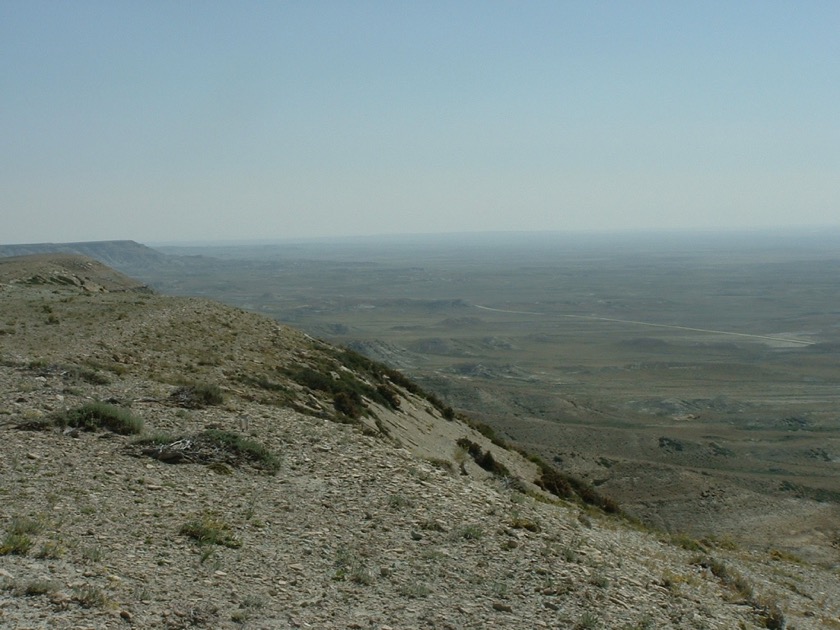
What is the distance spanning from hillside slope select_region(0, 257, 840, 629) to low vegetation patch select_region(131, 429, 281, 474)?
0.03 metres

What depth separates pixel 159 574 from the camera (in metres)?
6.90

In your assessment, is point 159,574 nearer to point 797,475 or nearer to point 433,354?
point 797,475

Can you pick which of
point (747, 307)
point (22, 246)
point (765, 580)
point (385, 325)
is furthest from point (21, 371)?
point (22, 246)

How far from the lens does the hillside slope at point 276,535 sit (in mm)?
6727

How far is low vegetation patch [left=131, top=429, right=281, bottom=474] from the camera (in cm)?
1054

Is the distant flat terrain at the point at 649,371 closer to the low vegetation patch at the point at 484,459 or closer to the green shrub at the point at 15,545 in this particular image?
the low vegetation patch at the point at 484,459

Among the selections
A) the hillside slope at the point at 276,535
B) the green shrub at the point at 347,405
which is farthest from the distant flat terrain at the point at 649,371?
the green shrub at the point at 347,405

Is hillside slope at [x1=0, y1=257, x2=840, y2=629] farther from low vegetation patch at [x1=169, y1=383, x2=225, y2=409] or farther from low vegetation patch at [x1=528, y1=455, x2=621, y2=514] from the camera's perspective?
low vegetation patch at [x1=528, y1=455, x2=621, y2=514]

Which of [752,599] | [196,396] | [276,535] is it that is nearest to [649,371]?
[196,396]

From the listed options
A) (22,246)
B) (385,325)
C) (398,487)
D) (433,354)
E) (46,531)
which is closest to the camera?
(46,531)

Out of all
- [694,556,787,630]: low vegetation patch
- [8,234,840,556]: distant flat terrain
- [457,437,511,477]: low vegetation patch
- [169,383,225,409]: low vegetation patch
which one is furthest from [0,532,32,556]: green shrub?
[8,234,840,556]: distant flat terrain

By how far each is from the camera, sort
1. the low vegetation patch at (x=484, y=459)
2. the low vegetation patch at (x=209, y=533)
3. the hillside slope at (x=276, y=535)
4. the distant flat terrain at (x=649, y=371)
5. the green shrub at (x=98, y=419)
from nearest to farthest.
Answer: the hillside slope at (x=276, y=535)
the low vegetation patch at (x=209, y=533)
the green shrub at (x=98, y=419)
the low vegetation patch at (x=484, y=459)
the distant flat terrain at (x=649, y=371)

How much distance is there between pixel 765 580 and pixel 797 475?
25033mm

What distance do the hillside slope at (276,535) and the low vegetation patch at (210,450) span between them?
1.2 inches
